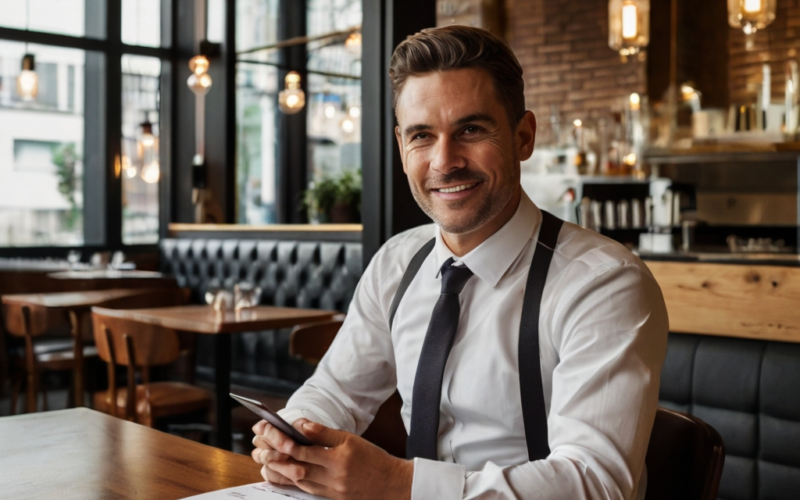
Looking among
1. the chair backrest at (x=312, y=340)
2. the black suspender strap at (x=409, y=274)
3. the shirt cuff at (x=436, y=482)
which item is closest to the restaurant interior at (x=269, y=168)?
the chair backrest at (x=312, y=340)

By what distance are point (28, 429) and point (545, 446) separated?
0.94 meters

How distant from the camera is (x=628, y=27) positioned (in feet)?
16.6

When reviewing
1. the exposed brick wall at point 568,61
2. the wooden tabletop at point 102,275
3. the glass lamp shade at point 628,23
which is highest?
the exposed brick wall at point 568,61

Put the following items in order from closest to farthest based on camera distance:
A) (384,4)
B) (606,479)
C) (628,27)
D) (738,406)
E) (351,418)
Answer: (606,479), (351,418), (738,406), (384,4), (628,27)

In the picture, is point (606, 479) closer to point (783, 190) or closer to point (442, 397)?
point (442, 397)

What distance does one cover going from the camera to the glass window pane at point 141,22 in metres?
7.11

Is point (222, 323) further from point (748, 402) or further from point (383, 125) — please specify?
point (748, 402)

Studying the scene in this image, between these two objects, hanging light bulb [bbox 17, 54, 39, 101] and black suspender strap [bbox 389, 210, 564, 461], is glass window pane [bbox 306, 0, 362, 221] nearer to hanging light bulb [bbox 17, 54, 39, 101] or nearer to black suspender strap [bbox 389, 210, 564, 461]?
hanging light bulb [bbox 17, 54, 39, 101]

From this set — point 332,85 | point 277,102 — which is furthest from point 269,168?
point 332,85

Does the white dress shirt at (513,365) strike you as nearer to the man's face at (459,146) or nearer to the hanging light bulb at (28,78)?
the man's face at (459,146)

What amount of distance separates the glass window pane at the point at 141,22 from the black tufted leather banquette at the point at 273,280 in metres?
2.09

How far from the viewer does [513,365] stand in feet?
4.45

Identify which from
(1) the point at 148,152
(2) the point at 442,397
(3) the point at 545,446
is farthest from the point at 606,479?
(1) the point at 148,152

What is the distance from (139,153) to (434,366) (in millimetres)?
6343
